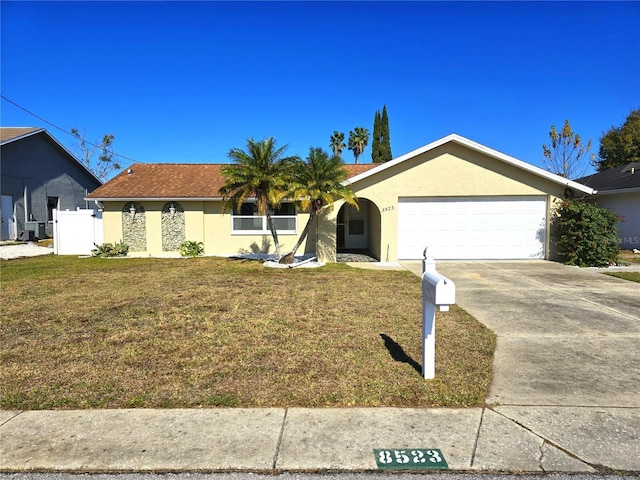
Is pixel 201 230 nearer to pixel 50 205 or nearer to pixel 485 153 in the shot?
pixel 485 153

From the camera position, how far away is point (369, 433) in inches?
133

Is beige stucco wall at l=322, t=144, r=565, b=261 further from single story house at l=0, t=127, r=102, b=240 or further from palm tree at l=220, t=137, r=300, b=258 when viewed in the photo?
single story house at l=0, t=127, r=102, b=240

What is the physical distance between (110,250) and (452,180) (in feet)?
45.3

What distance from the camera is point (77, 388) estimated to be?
4.25 metres

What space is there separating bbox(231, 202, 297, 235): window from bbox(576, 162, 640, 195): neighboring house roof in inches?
577

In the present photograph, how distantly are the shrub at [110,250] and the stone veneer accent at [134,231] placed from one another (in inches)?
11.1

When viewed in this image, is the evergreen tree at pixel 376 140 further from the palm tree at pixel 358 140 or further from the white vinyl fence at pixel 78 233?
the white vinyl fence at pixel 78 233

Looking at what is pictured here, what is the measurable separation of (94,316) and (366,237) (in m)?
14.3

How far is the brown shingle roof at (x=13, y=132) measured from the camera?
22.3m

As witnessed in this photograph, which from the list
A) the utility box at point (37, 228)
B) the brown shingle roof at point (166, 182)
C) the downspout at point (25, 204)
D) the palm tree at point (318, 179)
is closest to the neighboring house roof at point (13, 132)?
the downspout at point (25, 204)

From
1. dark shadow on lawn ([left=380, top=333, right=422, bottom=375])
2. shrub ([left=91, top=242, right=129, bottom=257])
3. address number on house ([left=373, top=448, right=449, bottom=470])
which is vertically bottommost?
address number on house ([left=373, top=448, right=449, bottom=470])

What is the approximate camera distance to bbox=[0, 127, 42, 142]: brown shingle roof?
22.3m

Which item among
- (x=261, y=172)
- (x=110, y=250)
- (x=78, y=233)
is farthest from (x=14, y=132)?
(x=261, y=172)

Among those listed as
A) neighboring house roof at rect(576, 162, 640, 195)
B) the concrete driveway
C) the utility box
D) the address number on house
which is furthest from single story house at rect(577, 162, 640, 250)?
the utility box
